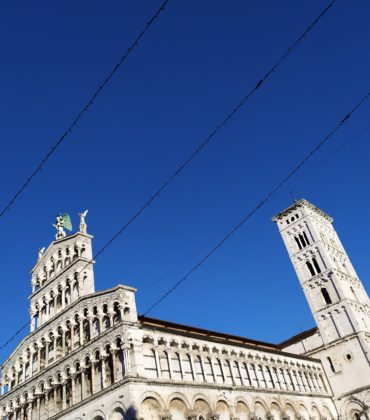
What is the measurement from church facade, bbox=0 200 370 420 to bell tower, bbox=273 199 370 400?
14cm

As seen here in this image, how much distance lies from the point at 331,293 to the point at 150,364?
30.3m

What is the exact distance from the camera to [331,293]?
48.4 meters

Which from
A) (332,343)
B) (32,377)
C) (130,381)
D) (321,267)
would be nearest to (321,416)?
(332,343)

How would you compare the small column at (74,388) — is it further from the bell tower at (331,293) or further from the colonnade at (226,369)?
the bell tower at (331,293)

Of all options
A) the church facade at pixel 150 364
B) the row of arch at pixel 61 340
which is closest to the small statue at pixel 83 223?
the church facade at pixel 150 364

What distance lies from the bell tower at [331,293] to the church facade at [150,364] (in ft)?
0.45

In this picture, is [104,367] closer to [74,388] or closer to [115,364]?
[115,364]

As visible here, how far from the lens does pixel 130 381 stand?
23328mm

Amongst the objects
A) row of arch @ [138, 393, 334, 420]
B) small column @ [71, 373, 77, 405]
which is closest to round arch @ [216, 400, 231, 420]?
row of arch @ [138, 393, 334, 420]

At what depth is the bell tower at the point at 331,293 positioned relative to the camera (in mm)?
43125

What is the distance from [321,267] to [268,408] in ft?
74.4

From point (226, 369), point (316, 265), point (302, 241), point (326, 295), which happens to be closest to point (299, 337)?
point (326, 295)

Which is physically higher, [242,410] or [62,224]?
[62,224]

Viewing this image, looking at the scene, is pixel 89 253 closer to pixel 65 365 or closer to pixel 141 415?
pixel 65 365
